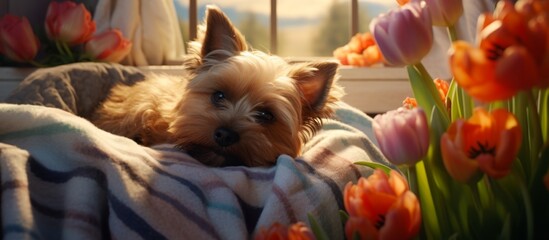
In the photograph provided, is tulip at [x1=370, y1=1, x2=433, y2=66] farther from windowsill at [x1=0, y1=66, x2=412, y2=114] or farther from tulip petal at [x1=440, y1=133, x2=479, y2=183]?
windowsill at [x1=0, y1=66, x2=412, y2=114]

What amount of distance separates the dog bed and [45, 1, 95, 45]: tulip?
1454 mm

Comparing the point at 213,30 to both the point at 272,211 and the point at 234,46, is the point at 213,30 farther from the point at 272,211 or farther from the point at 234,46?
the point at 272,211

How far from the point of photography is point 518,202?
78cm

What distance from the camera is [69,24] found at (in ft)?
8.68

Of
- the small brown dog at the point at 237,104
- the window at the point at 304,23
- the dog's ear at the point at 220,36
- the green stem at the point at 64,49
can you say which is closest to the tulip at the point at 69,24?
the green stem at the point at 64,49

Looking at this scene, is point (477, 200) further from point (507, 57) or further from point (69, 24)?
point (69, 24)

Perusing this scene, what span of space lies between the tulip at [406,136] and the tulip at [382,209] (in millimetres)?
40

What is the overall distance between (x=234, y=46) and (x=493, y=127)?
4.30ft

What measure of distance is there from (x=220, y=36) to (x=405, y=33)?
3.92 ft

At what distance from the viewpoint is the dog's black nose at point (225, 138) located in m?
1.65

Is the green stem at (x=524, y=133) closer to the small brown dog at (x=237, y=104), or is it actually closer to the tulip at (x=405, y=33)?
the tulip at (x=405, y=33)

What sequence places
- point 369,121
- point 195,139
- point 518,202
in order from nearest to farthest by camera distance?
point 518,202 < point 195,139 < point 369,121

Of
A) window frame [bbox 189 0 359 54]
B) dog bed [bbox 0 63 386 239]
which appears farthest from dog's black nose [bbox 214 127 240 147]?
window frame [bbox 189 0 359 54]

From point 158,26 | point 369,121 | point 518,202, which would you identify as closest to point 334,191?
point 518,202
